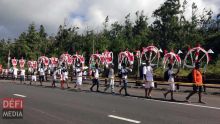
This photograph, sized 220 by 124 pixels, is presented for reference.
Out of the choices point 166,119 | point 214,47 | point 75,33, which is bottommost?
point 166,119

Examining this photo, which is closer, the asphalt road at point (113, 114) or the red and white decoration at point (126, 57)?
the asphalt road at point (113, 114)

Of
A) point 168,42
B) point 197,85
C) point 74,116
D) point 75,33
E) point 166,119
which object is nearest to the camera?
point 166,119

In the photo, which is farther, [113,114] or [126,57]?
[126,57]

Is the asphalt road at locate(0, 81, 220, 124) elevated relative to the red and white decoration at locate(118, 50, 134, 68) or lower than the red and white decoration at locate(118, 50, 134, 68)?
lower

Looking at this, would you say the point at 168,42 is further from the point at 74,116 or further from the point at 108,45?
the point at 74,116

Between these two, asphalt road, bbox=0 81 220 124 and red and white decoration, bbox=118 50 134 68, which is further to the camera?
red and white decoration, bbox=118 50 134 68

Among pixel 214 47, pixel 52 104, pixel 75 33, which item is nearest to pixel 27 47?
pixel 75 33

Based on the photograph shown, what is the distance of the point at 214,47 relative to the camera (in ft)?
205

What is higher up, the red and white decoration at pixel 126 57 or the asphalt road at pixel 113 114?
the red and white decoration at pixel 126 57

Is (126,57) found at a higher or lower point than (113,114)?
higher

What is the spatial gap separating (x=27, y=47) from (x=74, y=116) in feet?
271

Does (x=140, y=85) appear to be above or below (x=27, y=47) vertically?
below

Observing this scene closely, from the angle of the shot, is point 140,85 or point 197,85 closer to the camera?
point 197,85

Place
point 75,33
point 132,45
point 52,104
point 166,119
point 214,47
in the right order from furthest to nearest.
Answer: point 75,33
point 132,45
point 214,47
point 52,104
point 166,119
